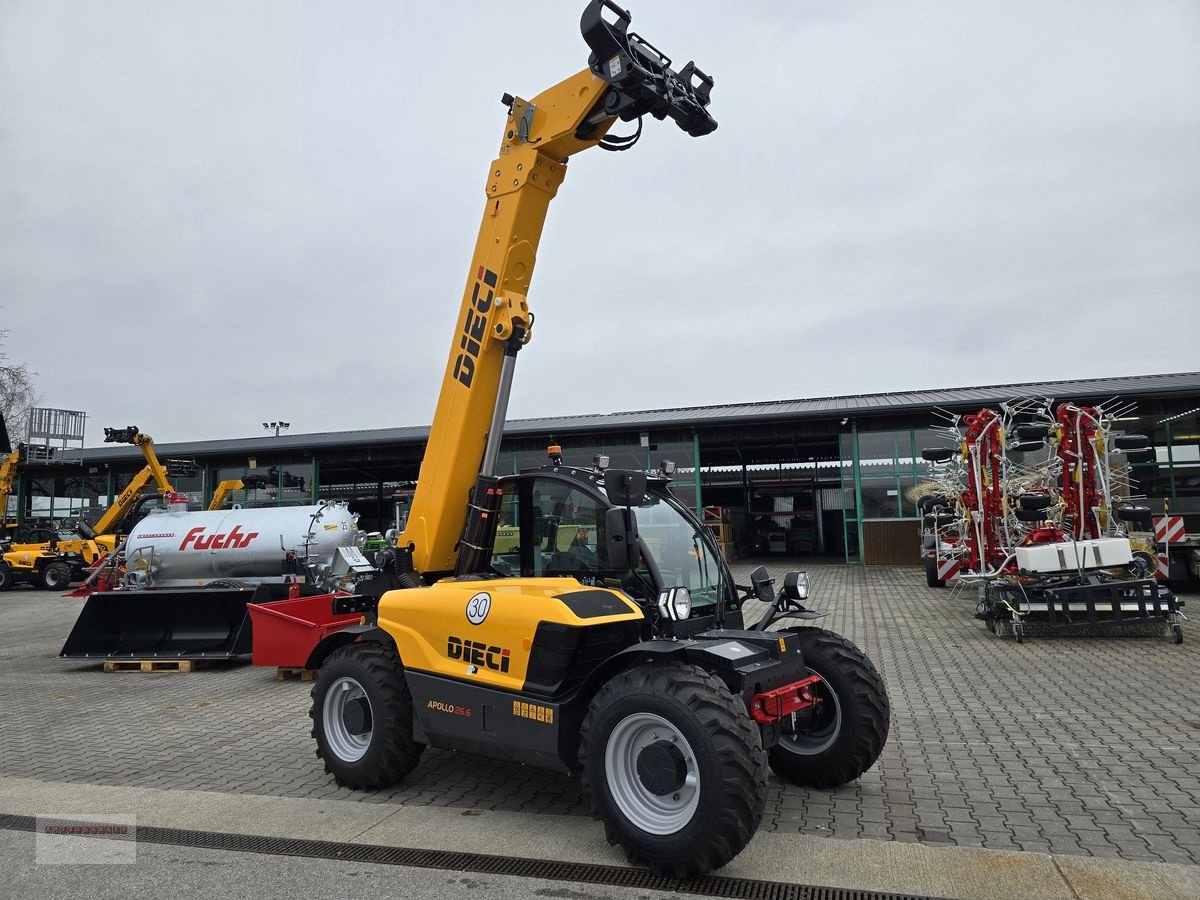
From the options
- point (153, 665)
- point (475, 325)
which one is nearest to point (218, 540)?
point (153, 665)

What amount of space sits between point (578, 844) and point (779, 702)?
127cm

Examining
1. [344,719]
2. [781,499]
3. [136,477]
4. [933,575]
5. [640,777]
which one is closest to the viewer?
[640,777]

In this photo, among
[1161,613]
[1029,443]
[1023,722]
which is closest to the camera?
[1023,722]

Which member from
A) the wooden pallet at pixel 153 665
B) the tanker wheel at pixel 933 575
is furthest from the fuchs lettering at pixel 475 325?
the tanker wheel at pixel 933 575

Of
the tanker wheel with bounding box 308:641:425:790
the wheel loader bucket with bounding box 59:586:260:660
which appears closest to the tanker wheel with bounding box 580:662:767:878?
the tanker wheel with bounding box 308:641:425:790

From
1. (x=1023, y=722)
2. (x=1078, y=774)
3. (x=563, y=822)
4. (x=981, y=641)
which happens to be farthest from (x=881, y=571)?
(x=563, y=822)

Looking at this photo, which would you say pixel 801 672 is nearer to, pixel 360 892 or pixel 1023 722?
pixel 360 892

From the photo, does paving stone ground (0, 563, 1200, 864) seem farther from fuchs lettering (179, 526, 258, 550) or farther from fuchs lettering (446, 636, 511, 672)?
fuchs lettering (179, 526, 258, 550)

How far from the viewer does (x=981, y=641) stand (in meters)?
10.5

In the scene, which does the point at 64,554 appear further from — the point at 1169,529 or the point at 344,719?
the point at 1169,529

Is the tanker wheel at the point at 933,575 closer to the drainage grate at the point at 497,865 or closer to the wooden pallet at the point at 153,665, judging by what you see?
the wooden pallet at the point at 153,665

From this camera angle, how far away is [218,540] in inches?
478

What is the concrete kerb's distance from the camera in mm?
3613

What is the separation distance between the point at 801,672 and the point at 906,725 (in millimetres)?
2535
